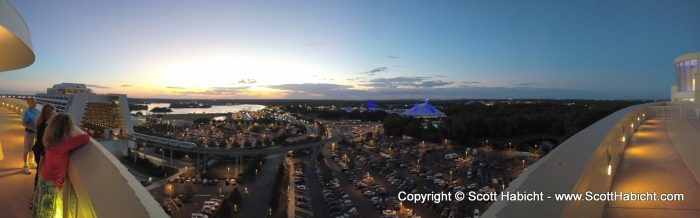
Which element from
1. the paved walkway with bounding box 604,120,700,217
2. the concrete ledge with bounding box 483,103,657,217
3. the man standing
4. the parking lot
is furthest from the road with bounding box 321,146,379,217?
the concrete ledge with bounding box 483,103,657,217

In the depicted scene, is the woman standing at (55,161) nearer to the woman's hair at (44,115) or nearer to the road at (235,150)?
the woman's hair at (44,115)

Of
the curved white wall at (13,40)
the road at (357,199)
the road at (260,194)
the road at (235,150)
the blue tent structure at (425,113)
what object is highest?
the curved white wall at (13,40)

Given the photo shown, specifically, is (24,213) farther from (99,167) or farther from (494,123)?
(494,123)

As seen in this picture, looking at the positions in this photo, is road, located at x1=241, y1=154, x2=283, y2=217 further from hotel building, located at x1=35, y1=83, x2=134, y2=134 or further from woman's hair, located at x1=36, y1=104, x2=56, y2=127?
hotel building, located at x1=35, y1=83, x2=134, y2=134

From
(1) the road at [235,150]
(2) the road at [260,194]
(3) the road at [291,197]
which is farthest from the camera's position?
(1) the road at [235,150]

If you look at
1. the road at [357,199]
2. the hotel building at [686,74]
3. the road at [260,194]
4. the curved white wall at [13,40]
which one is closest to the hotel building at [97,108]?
the road at [260,194]

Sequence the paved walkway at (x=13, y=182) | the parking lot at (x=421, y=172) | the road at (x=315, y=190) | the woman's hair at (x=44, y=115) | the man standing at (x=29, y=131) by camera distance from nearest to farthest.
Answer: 1. the paved walkway at (x=13, y=182)
2. the woman's hair at (x=44, y=115)
3. the man standing at (x=29, y=131)
4. the parking lot at (x=421, y=172)
5. the road at (x=315, y=190)

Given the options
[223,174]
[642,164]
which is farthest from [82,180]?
[223,174]
